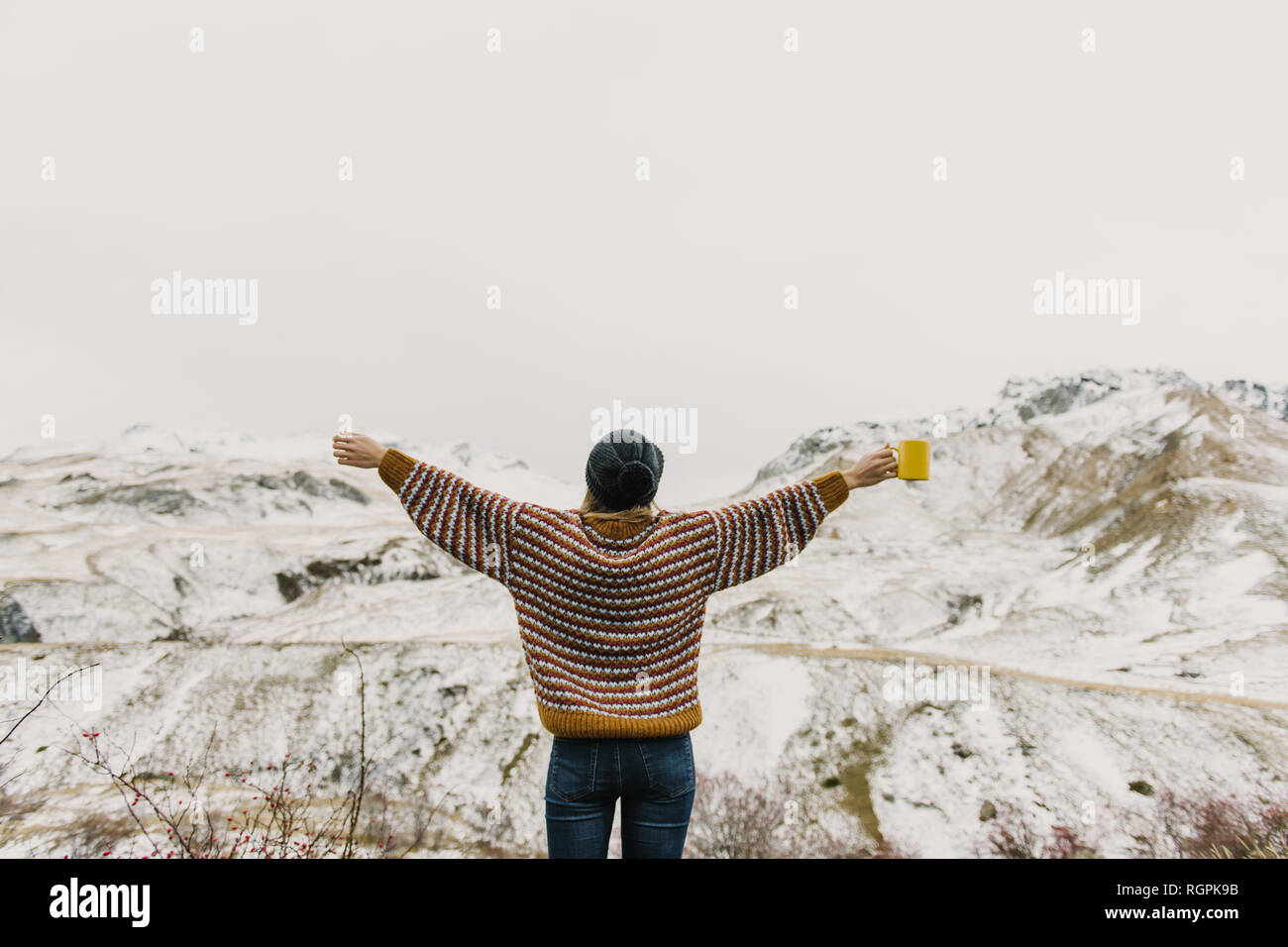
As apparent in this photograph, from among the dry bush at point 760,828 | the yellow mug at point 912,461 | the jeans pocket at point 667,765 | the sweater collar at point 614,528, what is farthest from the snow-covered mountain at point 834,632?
the sweater collar at point 614,528

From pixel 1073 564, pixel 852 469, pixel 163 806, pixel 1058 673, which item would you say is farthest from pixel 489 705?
pixel 1073 564

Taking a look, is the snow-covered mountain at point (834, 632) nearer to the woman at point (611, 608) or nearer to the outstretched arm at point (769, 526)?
the outstretched arm at point (769, 526)

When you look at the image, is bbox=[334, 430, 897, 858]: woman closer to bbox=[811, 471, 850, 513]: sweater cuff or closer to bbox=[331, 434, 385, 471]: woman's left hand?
bbox=[331, 434, 385, 471]: woman's left hand

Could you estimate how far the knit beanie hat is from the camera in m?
4.08

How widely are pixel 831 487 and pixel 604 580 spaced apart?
1.54 meters

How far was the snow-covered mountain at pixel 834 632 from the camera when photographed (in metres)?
18.3

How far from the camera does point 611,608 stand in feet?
13.3

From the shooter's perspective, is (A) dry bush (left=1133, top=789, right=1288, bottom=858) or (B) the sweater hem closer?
(B) the sweater hem

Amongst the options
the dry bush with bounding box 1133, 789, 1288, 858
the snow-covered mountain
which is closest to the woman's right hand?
the snow-covered mountain

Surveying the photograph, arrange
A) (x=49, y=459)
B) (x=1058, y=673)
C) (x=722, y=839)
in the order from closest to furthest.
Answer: (x=722, y=839) → (x=1058, y=673) → (x=49, y=459)

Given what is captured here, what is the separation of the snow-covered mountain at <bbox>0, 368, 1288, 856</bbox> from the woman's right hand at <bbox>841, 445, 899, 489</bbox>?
14.3 metres

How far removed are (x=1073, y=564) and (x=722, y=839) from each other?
57.3 m
